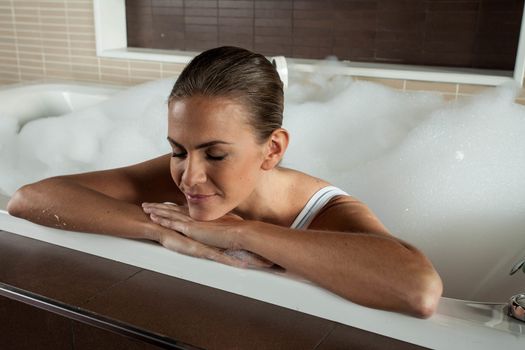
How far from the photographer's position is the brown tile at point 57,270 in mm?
1146

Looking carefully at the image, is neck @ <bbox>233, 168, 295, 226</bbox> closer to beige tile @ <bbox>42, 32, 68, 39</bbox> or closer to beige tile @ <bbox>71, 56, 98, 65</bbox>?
beige tile @ <bbox>71, 56, 98, 65</bbox>

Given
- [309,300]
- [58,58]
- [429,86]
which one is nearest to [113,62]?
[58,58]

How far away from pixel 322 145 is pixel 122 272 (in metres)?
1.12

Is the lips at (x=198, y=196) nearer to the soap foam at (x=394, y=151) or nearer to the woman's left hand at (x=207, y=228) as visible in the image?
the woman's left hand at (x=207, y=228)

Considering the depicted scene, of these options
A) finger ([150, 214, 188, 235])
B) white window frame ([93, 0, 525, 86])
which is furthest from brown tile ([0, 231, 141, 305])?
white window frame ([93, 0, 525, 86])

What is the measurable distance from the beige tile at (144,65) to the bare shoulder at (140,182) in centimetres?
156

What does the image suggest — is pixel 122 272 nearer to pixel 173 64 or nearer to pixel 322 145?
pixel 322 145

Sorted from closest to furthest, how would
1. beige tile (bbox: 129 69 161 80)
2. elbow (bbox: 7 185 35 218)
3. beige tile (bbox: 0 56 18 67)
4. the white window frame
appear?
elbow (bbox: 7 185 35 218) < the white window frame < beige tile (bbox: 129 69 161 80) < beige tile (bbox: 0 56 18 67)

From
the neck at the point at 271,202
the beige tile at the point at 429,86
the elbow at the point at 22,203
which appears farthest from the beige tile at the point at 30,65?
the neck at the point at 271,202

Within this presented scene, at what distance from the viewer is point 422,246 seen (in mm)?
1732

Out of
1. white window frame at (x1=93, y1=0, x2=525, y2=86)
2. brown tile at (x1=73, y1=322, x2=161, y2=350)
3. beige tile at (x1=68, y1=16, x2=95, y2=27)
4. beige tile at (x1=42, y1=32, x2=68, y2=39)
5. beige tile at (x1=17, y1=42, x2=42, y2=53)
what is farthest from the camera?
beige tile at (x1=17, y1=42, x2=42, y2=53)

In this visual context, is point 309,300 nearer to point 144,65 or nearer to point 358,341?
point 358,341

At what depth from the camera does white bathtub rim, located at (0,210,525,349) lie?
0.93 m

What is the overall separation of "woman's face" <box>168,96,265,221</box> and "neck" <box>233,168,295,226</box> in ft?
0.60
